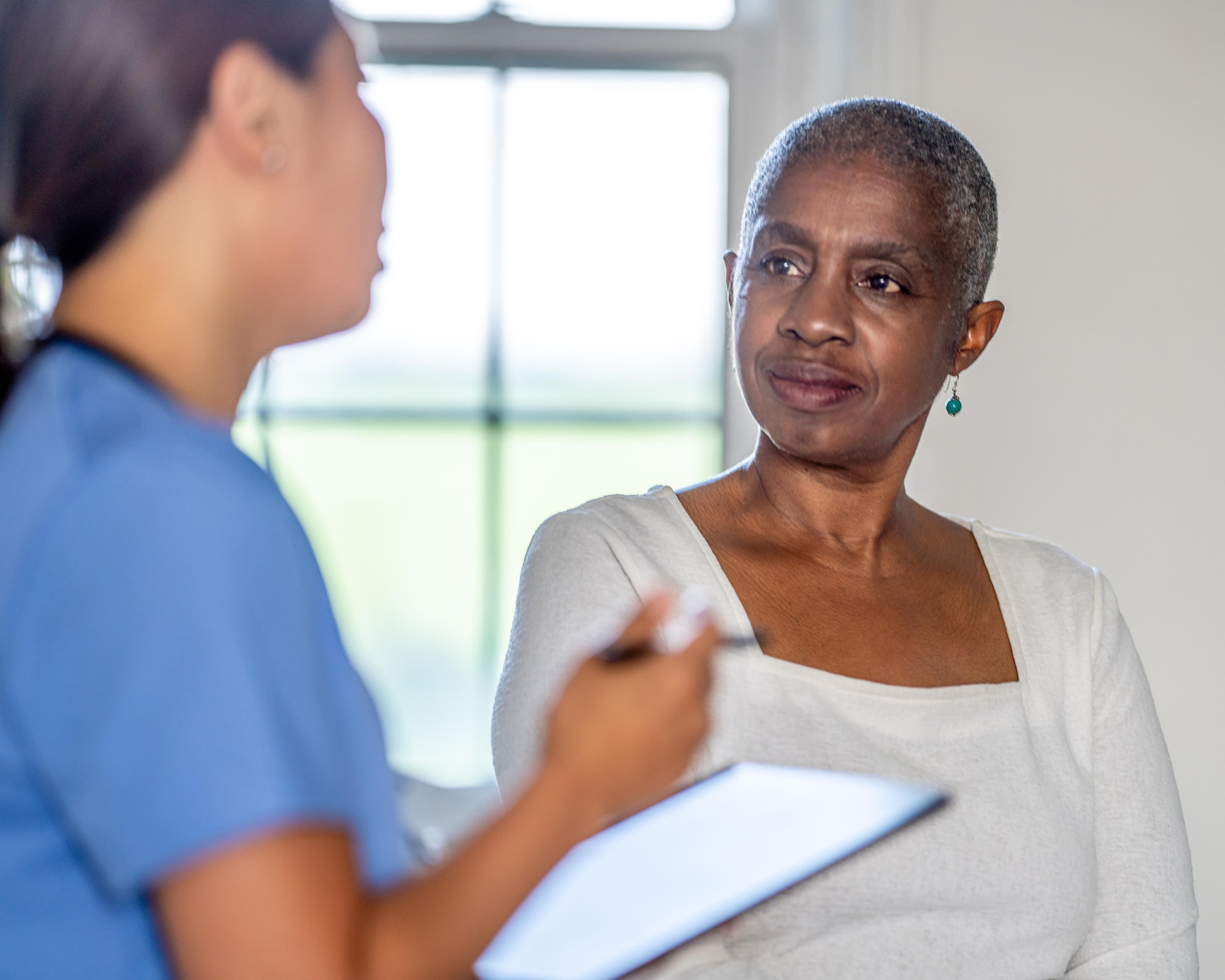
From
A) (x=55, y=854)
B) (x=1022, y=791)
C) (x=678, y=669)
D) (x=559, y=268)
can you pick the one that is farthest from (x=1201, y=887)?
(x=55, y=854)

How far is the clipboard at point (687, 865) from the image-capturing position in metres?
0.80

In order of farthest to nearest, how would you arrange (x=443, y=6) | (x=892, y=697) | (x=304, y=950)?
1. (x=443, y=6)
2. (x=892, y=697)
3. (x=304, y=950)

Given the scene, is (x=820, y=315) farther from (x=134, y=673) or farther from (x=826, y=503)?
(x=134, y=673)

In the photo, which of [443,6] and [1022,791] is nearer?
[1022,791]

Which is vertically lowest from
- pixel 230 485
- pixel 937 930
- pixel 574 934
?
pixel 937 930

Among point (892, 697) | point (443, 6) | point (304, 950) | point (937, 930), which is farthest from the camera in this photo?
point (443, 6)

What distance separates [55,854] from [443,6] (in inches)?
95.5

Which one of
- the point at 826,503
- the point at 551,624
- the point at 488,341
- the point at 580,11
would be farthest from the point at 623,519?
the point at 580,11

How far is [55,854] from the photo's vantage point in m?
0.58

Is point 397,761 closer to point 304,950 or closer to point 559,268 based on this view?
point 559,268

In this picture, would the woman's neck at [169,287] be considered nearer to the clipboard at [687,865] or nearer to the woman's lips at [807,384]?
the clipboard at [687,865]

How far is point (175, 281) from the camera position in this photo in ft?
2.10

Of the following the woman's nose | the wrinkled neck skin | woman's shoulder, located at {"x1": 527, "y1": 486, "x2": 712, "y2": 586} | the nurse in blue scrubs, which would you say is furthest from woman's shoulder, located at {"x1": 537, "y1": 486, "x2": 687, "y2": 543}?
the nurse in blue scrubs

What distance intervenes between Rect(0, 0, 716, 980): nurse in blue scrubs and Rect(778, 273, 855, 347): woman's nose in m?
0.76
